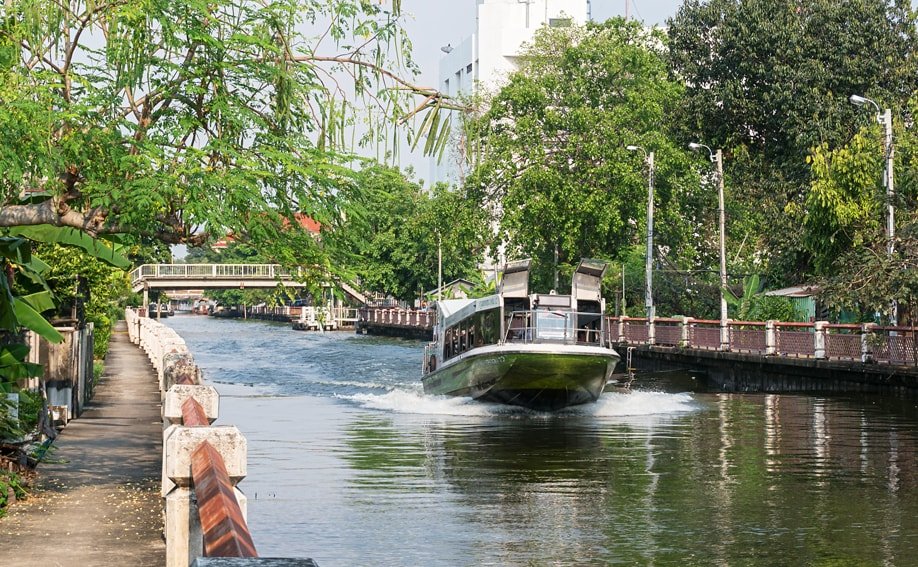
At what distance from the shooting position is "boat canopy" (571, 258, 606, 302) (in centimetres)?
3400

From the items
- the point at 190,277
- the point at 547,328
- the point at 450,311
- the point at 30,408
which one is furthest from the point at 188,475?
the point at 190,277

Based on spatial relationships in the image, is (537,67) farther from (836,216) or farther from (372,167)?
(372,167)

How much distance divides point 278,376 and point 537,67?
82.7ft

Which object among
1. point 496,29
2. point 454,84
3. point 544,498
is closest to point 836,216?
point 544,498

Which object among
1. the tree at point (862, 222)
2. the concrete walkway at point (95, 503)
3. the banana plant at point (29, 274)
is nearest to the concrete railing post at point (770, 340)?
the tree at point (862, 222)

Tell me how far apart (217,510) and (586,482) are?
14.4m

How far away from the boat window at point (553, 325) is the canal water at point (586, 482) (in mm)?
1952

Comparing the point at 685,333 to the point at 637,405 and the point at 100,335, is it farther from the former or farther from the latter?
the point at 100,335

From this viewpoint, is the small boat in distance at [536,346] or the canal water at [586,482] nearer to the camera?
the canal water at [586,482]

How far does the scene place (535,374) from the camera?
3281cm

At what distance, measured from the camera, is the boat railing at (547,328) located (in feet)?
110

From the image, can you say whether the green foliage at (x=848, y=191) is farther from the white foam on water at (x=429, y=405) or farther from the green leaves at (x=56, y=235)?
the green leaves at (x=56, y=235)

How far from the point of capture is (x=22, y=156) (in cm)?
1316

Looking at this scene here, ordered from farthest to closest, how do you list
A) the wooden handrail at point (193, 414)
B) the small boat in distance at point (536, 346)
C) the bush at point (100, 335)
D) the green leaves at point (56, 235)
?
1. the bush at point (100, 335)
2. the small boat in distance at point (536, 346)
3. the green leaves at point (56, 235)
4. the wooden handrail at point (193, 414)
